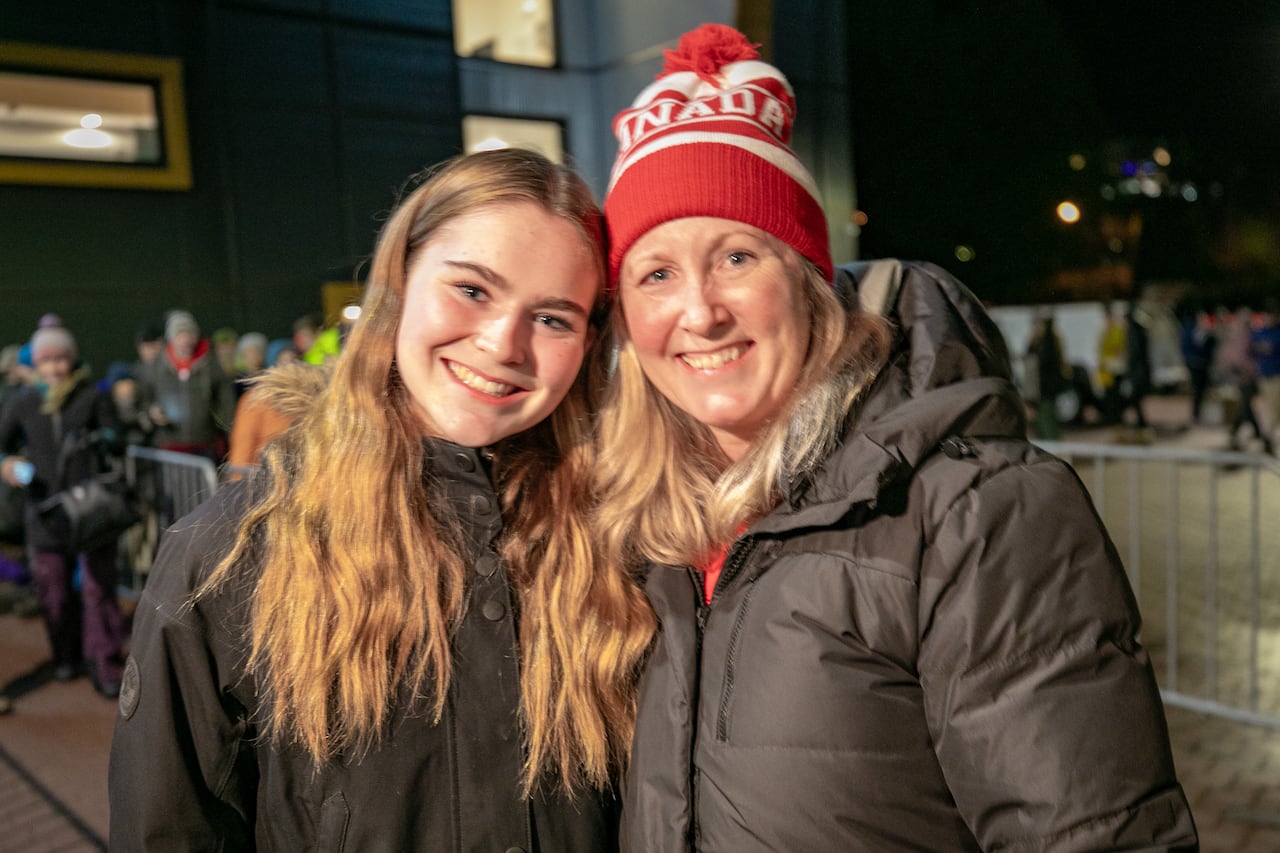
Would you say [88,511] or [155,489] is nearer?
[88,511]

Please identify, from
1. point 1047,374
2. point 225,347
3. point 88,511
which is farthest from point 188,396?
point 1047,374

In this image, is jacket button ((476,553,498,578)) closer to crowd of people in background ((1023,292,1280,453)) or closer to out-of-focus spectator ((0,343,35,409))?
out-of-focus spectator ((0,343,35,409))

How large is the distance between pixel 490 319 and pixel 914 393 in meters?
0.76

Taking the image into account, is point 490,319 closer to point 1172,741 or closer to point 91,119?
point 1172,741

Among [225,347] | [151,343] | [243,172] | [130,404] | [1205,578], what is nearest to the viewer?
[1205,578]

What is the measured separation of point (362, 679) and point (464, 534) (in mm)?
311

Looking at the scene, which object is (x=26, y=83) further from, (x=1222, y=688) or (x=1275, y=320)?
(x=1275, y=320)

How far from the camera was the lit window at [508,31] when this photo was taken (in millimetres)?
11648

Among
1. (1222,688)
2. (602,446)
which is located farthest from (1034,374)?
(602,446)

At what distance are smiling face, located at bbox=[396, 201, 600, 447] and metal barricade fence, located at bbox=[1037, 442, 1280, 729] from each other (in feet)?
12.0

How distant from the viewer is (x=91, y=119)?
9.51 meters

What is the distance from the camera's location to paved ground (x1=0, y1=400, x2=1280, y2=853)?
149 inches

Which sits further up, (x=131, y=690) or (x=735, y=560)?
(x=735, y=560)

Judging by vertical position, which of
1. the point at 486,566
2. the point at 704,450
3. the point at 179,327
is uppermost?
the point at 179,327
